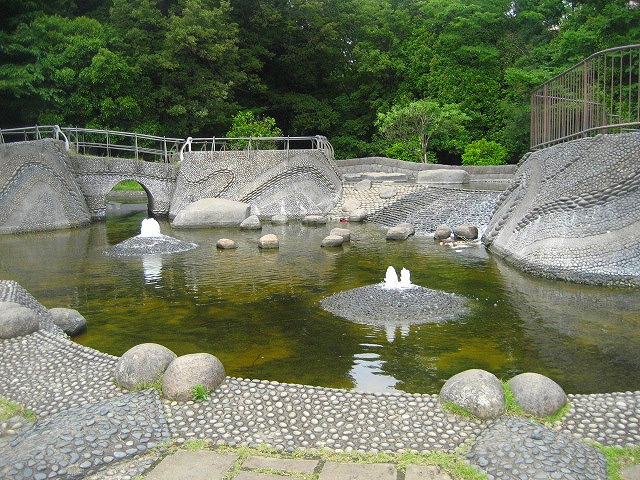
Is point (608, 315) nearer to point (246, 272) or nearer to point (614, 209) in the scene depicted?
point (614, 209)

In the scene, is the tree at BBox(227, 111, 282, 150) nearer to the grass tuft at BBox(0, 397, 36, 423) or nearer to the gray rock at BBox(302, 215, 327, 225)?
the gray rock at BBox(302, 215, 327, 225)

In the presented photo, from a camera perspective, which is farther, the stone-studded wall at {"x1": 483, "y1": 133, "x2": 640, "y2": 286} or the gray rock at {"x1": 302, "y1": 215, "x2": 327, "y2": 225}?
the gray rock at {"x1": 302, "y1": 215, "x2": 327, "y2": 225}

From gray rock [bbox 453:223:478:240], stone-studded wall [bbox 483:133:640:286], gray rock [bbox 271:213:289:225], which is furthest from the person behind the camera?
gray rock [bbox 271:213:289:225]

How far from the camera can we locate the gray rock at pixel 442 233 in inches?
679

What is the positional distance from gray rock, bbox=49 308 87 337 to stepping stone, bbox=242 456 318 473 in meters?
4.94

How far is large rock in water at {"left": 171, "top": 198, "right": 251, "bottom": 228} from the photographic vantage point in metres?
21.2

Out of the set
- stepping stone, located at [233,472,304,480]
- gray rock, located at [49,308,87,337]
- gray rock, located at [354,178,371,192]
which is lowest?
stepping stone, located at [233,472,304,480]

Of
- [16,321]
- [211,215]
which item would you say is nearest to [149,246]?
[211,215]

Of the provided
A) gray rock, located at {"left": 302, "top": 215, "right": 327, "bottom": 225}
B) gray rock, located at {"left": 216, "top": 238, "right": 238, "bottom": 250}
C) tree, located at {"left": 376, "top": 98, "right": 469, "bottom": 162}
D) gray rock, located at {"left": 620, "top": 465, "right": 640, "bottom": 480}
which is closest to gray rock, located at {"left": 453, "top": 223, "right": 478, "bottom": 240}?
gray rock, located at {"left": 302, "top": 215, "right": 327, "bottom": 225}

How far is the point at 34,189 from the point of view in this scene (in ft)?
68.8

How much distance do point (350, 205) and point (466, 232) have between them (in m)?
7.01

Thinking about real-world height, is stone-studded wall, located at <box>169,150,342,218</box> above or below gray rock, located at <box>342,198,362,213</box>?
above

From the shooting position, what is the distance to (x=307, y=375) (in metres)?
7.44

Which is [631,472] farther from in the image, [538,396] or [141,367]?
[141,367]
